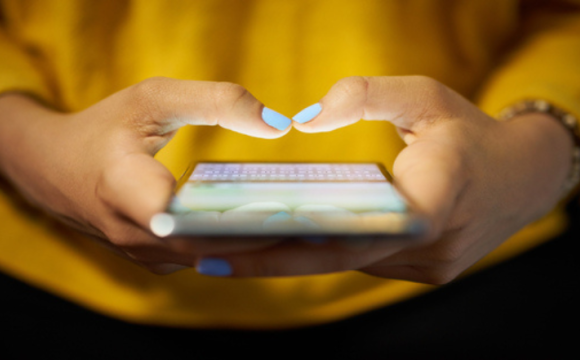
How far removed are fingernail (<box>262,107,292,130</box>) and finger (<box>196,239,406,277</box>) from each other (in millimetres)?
139

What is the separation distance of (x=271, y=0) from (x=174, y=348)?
0.45m

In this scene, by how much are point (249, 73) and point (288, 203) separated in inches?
7.8

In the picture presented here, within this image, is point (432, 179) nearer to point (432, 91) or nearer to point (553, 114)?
point (432, 91)

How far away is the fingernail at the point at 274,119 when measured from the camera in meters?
0.35

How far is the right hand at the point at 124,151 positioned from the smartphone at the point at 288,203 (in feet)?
0.06

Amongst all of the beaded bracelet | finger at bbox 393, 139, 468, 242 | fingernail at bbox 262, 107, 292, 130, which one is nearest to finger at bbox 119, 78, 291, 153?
fingernail at bbox 262, 107, 292, 130

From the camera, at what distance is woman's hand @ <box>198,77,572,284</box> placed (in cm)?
26

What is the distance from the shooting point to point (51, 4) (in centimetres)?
42

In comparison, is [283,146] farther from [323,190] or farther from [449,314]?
[449,314]

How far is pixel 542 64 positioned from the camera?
48 cm

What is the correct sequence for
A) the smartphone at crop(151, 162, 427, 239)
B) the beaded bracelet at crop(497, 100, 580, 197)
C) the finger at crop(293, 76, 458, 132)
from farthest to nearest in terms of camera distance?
the beaded bracelet at crop(497, 100, 580, 197) → the finger at crop(293, 76, 458, 132) → the smartphone at crop(151, 162, 427, 239)

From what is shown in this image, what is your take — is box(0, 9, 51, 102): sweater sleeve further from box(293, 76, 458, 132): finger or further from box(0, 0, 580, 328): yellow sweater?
box(293, 76, 458, 132): finger

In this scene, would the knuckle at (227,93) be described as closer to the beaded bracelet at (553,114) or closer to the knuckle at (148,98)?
the knuckle at (148,98)

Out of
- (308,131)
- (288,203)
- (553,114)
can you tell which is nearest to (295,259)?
(288,203)
